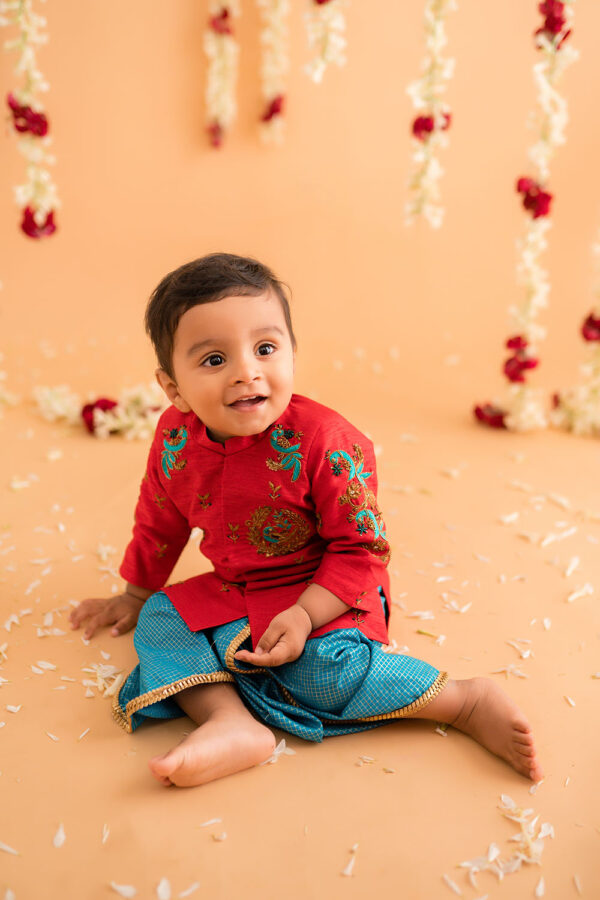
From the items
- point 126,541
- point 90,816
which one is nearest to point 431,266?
point 126,541

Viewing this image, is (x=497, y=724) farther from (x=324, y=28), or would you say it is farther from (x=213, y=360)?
(x=324, y=28)

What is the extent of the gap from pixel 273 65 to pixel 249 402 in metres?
2.35

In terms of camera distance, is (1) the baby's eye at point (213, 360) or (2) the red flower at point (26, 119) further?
(2) the red flower at point (26, 119)

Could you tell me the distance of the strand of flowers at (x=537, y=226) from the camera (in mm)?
2486

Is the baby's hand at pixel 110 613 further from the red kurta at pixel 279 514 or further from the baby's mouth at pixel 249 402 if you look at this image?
the baby's mouth at pixel 249 402

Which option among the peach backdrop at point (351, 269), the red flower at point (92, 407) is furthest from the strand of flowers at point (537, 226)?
the red flower at point (92, 407)

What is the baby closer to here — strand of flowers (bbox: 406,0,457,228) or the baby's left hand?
the baby's left hand

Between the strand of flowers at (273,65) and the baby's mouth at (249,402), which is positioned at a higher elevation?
the strand of flowers at (273,65)

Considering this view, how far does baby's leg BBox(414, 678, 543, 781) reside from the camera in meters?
1.31

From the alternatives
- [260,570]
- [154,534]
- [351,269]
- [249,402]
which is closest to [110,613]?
[154,534]

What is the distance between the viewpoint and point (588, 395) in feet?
9.77

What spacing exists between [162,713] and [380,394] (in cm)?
211

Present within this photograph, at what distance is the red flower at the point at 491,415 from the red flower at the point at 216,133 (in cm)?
156

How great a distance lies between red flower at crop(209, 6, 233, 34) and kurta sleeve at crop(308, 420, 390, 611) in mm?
2307
